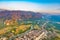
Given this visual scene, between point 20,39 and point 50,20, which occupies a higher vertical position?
point 50,20

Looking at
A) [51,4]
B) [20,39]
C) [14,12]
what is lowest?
[20,39]

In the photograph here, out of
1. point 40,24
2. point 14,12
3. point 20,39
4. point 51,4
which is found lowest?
point 20,39

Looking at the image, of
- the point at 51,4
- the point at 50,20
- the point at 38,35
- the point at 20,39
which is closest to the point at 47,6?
the point at 51,4

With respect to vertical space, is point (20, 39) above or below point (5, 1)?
below

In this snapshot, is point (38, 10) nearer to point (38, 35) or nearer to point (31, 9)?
point (31, 9)

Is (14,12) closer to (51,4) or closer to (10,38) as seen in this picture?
(10,38)

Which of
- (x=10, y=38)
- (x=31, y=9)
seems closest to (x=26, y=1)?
(x=31, y=9)

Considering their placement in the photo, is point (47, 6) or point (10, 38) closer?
point (10, 38)

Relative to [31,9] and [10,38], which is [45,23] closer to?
[31,9]

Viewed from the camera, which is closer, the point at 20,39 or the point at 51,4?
the point at 20,39
